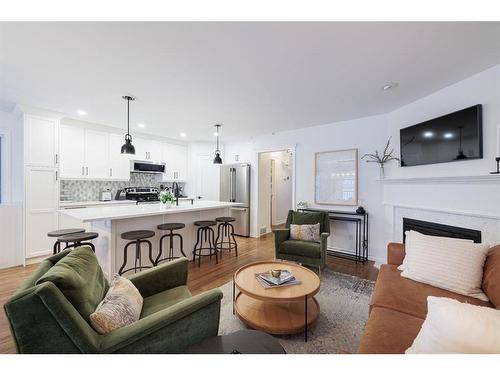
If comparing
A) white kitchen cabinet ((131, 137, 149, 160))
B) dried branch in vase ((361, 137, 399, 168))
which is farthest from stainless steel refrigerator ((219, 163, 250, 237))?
dried branch in vase ((361, 137, 399, 168))

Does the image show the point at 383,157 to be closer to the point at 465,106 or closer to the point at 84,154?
the point at 465,106

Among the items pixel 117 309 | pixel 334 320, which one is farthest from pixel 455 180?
pixel 117 309

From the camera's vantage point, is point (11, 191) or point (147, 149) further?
point (147, 149)

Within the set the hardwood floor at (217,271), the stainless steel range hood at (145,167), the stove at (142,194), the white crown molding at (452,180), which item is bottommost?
the hardwood floor at (217,271)

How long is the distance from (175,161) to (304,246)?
4.16 meters

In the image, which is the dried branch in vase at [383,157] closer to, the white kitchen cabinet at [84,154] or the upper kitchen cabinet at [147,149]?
the upper kitchen cabinet at [147,149]

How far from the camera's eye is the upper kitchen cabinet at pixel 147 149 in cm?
501

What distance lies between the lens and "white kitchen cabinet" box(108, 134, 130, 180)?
4574mm

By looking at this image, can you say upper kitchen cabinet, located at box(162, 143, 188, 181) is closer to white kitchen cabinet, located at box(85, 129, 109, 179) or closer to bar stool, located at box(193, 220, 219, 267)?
white kitchen cabinet, located at box(85, 129, 109, 179)

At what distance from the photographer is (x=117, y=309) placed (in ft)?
3.92

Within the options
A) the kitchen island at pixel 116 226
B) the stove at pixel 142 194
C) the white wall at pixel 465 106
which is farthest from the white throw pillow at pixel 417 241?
the stove at pixel 142 194

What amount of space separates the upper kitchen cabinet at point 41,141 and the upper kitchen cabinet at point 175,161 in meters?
2.16

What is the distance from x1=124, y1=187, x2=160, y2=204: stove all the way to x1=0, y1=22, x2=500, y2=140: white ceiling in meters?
1.96
